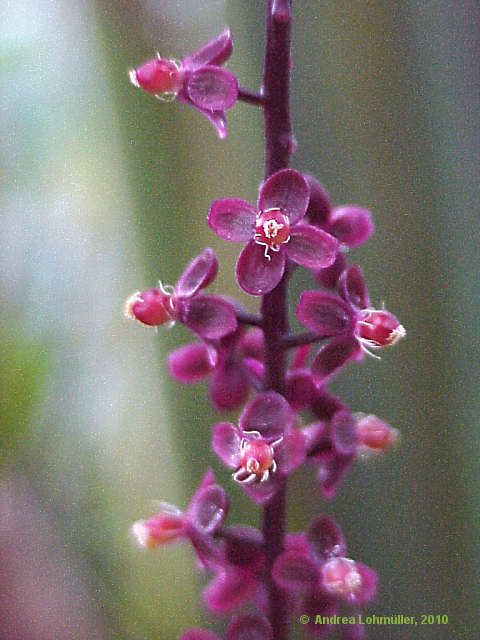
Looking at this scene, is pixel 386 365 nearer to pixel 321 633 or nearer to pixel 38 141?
pixel 321 633

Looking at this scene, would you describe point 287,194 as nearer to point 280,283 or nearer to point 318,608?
point 280,283

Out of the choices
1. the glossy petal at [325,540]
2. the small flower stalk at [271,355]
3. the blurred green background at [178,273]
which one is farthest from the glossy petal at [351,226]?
the blurred green background at [178,273]

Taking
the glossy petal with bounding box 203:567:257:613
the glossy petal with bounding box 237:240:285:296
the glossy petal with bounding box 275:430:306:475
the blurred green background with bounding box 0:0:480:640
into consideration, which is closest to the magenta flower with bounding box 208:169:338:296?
the glossy petal with bounding box 237:240:285:296

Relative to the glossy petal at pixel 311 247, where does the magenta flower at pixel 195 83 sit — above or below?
above

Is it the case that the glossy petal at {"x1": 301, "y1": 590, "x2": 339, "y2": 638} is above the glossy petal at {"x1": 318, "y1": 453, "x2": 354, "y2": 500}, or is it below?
below

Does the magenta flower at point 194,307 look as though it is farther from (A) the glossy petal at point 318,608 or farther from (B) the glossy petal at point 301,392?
(A) the glossy petal at point 318,608

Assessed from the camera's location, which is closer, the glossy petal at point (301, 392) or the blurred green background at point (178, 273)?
the glossy petal at point (301, 392)

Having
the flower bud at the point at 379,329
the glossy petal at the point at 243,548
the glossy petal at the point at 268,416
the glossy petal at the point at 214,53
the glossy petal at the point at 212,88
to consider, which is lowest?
the glossy petal at the point at 243,548

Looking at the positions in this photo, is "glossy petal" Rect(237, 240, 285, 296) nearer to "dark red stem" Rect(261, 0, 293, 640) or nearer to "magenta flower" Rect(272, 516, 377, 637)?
"dark red stem" Rect(261, 0, 293, 640)

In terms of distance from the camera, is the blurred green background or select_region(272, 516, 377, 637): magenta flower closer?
select_region(272, 516, 377, 637): magenta flower
